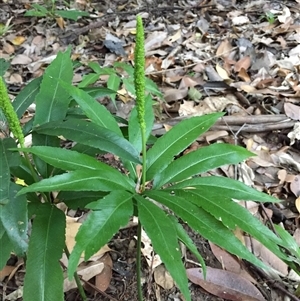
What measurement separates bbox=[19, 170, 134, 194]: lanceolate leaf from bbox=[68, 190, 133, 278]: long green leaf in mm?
45

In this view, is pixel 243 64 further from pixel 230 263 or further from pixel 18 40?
pixel 18 40

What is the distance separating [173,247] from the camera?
45.6 inches

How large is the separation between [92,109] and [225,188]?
54 cm

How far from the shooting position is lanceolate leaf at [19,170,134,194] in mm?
1178

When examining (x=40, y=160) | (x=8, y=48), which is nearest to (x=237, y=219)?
(x=40, y=160)

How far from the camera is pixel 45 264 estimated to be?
1312 mm

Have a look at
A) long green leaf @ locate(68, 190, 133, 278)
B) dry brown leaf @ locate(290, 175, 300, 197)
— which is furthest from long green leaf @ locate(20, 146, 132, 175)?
dry brown leaf @ locate(290, 175, 300, 197)

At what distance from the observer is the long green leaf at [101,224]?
1119mm

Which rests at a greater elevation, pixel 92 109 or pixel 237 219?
pixel 92 109

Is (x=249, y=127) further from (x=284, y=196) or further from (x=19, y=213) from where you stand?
(x=19, y=213)

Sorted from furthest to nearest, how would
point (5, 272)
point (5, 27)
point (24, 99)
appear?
point (5, 27) < point (5, 272) < point (24, 99)

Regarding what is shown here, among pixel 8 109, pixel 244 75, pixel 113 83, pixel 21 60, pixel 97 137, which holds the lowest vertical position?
pixel 244 75

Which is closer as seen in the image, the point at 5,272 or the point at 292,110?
the point at 5,272

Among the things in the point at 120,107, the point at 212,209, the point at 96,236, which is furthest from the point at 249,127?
the point at 96,236
